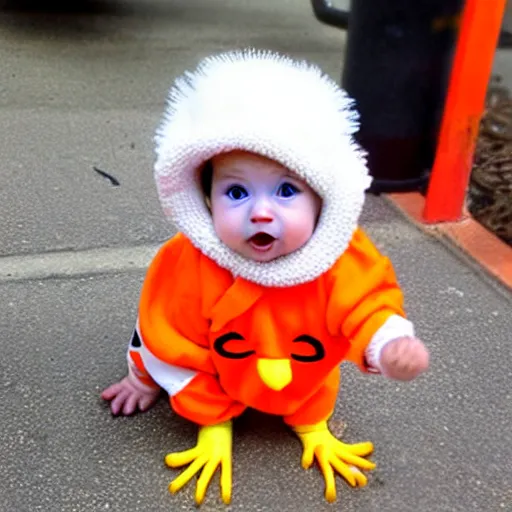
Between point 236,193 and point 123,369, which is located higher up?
point 236,193

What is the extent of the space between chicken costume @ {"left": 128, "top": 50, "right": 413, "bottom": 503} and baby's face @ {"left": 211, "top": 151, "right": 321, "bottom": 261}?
0.02 meters

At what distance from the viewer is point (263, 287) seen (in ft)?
3.75

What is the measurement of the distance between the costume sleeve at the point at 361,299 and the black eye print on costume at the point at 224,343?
127mm

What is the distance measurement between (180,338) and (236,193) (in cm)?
25

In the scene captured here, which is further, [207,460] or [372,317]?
[207,460]

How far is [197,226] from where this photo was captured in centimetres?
112

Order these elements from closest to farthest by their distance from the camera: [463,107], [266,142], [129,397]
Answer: [266,142] < [129,397] < [463,107]

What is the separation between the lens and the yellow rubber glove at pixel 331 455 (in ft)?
4.06

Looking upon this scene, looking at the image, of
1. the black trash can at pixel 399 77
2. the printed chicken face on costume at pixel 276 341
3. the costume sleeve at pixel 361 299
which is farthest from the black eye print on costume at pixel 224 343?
the black trash can at pixel 399 77

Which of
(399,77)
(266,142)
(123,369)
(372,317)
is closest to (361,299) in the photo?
(372,317)

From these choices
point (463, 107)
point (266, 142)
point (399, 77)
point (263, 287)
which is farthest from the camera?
point (399, 77)

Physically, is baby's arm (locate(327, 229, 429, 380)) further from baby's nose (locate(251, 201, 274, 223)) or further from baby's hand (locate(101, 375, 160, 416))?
baby's hand (locate(101, 375, 160, 416))

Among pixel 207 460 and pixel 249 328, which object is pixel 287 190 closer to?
pixel 249 328

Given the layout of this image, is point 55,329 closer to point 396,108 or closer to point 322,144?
point 322,144
